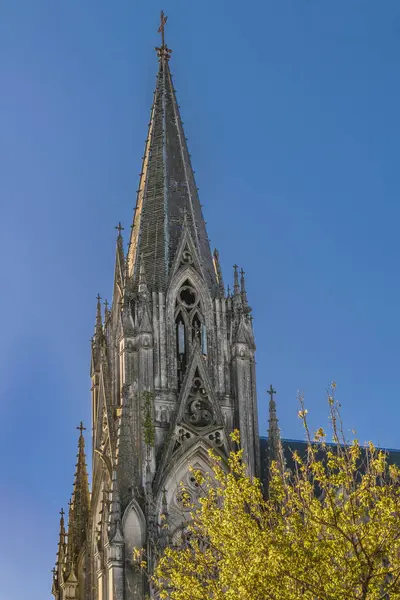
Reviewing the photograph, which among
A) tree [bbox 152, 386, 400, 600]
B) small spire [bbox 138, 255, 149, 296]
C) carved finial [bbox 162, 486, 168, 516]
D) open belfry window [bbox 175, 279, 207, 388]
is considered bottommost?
tree [bbox 152, 386, 400, 600]

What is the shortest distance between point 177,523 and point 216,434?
371cm

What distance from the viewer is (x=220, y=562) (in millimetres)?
25266

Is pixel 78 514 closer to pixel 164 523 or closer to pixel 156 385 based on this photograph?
pixel 156 385

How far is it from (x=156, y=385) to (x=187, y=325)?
10.1ft

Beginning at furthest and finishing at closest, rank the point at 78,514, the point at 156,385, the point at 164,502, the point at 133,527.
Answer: the point at 78,514 → the point at 156,385 → the point at 164,502 → the point at 133,527

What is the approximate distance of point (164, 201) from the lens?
4606 cm

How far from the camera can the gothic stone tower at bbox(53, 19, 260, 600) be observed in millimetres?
38312

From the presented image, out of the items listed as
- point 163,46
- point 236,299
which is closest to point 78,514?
point 236,299

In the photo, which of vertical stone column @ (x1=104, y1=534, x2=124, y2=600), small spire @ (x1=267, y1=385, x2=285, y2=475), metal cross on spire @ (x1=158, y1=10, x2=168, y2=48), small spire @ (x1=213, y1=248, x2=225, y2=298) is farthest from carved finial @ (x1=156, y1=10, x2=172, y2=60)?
vertical stone column @ (x1=104, y1=534, x2=124, y2=600)

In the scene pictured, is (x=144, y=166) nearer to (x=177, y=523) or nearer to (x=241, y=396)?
(x=241, y=396)

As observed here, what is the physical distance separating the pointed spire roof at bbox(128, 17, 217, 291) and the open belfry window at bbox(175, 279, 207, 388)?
89 centimetres

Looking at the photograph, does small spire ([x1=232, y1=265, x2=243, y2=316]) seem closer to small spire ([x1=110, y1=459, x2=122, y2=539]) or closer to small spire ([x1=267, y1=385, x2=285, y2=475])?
small spire ([x1=267, y1=385, x2=285, y2=475])

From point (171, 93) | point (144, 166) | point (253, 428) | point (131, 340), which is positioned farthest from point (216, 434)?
point (171, 93)

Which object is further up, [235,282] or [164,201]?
[164,201]
